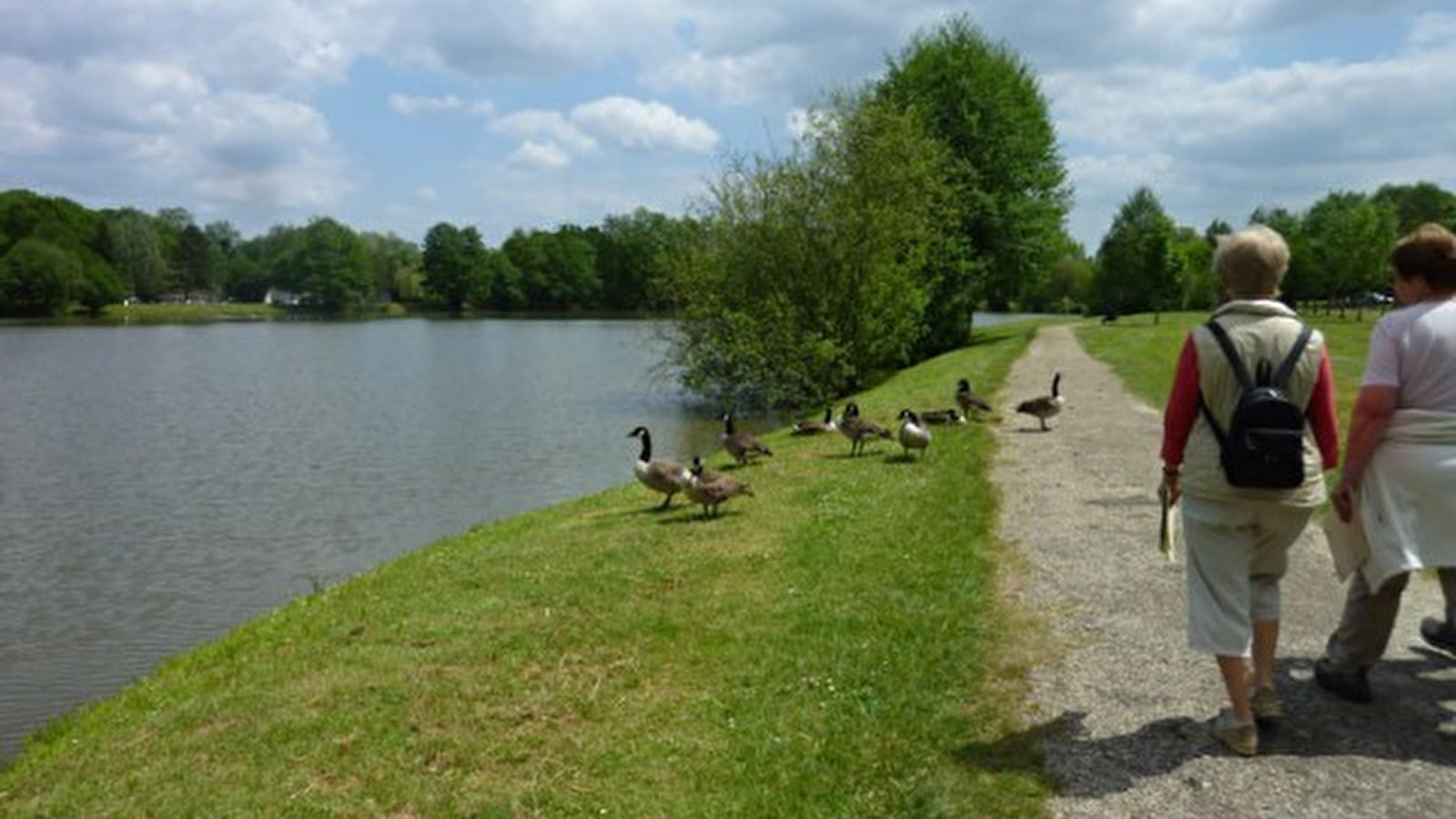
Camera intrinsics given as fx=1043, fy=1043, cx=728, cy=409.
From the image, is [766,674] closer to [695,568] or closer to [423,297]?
[695,568]

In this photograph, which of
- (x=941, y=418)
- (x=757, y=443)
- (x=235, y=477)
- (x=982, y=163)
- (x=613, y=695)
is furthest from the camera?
(x=982, y=163)

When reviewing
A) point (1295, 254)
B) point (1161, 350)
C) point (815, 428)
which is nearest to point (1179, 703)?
point (815, 428)

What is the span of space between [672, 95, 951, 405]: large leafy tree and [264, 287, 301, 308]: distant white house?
460 feet

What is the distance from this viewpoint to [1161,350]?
39375 millimetres

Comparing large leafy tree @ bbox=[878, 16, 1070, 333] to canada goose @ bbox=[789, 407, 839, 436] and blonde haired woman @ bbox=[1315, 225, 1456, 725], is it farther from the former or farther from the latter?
blonde haired woman @ bbox=[1315, 225, 1456, 725]

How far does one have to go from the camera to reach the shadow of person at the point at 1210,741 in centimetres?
554

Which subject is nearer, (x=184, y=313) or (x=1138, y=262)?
(x=1138, y=262)

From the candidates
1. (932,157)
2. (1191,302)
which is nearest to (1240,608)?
(932,157)

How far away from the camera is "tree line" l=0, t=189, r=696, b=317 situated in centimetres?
12212

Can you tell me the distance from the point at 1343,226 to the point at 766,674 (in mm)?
79423

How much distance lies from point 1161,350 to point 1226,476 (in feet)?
121

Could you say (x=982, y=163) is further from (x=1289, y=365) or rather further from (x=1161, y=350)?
(x=1289, y=365)

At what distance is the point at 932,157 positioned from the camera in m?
40.7

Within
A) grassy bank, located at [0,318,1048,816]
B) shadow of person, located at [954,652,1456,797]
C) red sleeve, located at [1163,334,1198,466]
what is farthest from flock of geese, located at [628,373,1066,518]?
red sleeve, located at [1163,334,1198,466]
